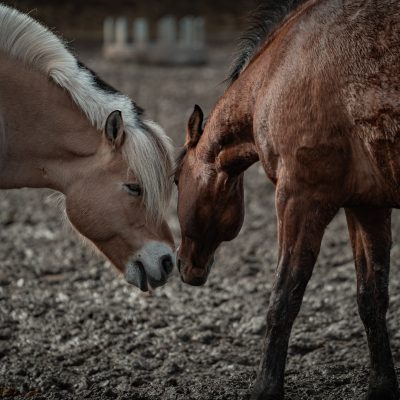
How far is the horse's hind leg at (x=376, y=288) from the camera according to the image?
440cm

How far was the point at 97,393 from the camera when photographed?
15.1ft

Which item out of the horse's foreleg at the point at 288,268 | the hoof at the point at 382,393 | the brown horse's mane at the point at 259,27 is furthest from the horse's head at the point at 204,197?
the hoof at the point at 382,393

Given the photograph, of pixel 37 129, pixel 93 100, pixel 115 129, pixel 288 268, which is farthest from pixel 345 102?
pixel 37 129

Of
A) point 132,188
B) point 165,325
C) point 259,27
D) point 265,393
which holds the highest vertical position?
point 259,27

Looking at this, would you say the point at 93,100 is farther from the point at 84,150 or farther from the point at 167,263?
the point at 167,263

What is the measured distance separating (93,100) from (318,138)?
1.34 metres

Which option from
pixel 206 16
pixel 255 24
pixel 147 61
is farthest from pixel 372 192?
pixel 206 16

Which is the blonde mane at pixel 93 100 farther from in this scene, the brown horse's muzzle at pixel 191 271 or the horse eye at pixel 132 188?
the brown horse's muzzle at pixel 191 271

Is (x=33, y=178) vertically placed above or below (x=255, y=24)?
below

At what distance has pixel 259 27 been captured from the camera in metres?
4.54

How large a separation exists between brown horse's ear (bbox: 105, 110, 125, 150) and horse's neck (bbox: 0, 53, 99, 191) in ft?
0.41

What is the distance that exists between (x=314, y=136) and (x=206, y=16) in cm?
1855

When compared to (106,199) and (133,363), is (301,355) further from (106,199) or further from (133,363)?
(106,199)

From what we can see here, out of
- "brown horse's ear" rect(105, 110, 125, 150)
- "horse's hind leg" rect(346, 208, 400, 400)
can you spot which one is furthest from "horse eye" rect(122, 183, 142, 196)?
"horse's hind leg" rect(346, 208, 400, 400)
